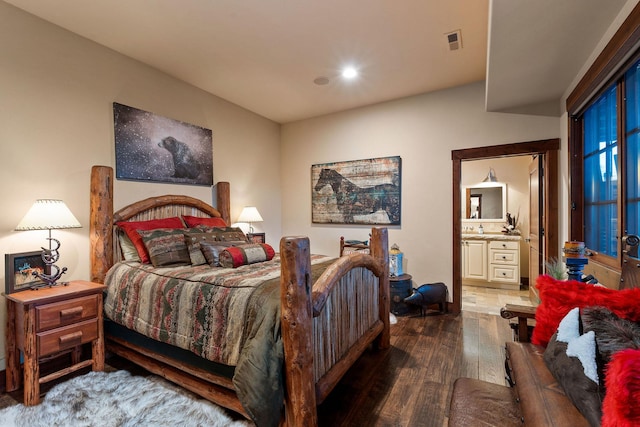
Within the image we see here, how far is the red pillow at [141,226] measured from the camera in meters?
2.59

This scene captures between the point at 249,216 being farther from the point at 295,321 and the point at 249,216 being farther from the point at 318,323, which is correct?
the point at 295,321

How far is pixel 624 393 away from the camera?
0.75m

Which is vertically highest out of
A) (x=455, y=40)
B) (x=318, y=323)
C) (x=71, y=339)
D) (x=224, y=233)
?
(x=455, y=40)

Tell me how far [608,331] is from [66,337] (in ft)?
9.80

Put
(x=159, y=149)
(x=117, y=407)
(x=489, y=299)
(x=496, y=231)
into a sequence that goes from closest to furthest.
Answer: (x=117, y=407) → (x=159, y=149) → (x=489, y=299) → (x=496, y=231)

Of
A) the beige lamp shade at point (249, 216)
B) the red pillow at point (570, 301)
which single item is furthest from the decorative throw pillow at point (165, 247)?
the red pillow at point (570, 301)

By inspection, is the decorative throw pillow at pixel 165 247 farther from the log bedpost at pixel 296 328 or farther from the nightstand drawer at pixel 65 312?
the log bedpost at pixel 296 328

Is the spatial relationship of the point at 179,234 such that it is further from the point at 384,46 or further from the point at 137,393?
→ the point at 384,46

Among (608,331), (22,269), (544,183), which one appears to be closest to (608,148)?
(544,183)

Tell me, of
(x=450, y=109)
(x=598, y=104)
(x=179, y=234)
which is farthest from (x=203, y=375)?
(x=450, y=109)

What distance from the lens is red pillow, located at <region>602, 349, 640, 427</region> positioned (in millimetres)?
729

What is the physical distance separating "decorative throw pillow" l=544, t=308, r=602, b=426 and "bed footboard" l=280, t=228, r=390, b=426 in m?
1.05

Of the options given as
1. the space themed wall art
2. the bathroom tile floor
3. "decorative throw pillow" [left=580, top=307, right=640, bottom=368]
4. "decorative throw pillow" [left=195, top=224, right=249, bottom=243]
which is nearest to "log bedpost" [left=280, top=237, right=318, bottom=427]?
"decorative throw pillow" [left=580, top=307, right=640, bottom=368]

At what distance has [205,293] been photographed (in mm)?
1856
